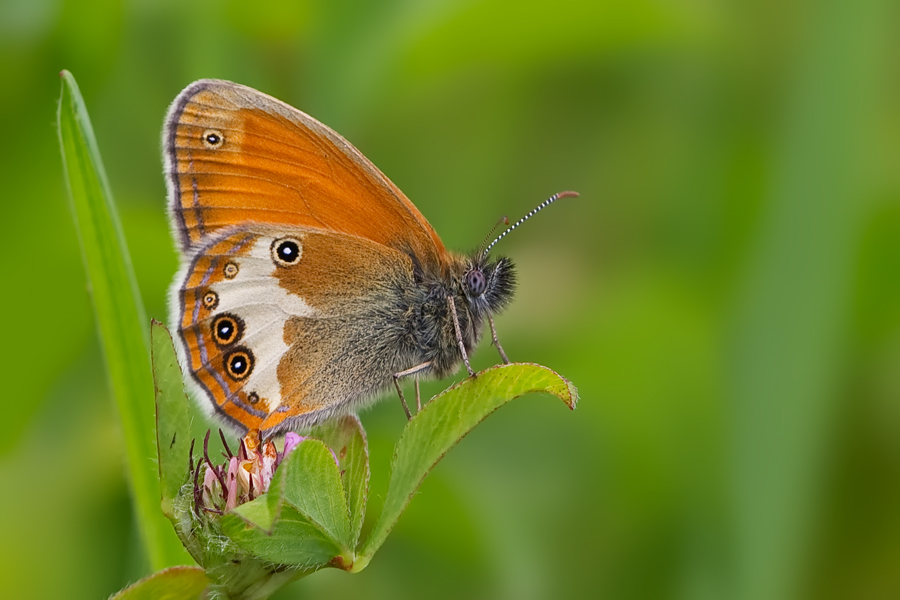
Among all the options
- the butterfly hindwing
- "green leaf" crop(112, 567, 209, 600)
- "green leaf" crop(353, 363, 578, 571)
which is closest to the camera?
"green leaf" crop(112, 567, 209, 600)

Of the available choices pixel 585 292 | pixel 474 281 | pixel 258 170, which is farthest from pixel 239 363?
pixel 585 292

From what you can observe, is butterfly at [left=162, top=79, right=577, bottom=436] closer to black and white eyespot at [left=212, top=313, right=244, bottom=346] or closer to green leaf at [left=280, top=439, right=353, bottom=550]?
black and white eyespot at [left=212, top=313, right=244, bottom=346]

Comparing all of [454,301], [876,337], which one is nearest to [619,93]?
[876,337]

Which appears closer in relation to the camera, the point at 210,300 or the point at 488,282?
the point at 210,300

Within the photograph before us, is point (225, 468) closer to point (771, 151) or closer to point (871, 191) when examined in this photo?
point (771, 151)

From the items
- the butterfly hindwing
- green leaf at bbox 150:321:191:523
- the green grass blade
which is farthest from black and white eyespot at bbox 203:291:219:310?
the green grass blade

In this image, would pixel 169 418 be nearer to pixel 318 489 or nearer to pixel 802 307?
pixel 318 489
